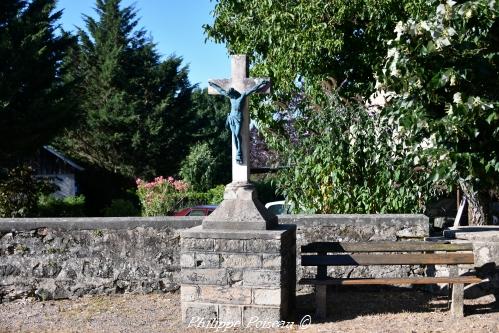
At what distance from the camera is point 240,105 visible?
629 cm

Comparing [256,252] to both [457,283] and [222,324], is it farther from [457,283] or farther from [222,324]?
[457,283]

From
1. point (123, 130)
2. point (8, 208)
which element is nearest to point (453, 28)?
point (8, 208)

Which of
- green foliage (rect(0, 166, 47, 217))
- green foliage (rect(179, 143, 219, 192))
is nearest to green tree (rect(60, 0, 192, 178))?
green foliage (rect(179, 143, 219, 192))

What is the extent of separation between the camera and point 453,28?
5.84 meters

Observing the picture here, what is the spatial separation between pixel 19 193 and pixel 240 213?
9.11 m

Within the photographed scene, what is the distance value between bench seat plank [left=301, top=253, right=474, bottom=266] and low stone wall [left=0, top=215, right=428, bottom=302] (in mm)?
1189

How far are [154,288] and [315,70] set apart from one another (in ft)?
20.9

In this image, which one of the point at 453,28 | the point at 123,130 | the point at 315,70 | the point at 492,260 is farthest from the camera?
the point at 123,130

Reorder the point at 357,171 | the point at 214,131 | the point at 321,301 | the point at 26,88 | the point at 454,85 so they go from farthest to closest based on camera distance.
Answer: the point at 214,131
the point at 26,88
the point at 357,171
the point at 321,301
the point at 454,85

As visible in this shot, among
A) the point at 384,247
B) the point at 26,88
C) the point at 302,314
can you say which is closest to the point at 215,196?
the point at 26,88

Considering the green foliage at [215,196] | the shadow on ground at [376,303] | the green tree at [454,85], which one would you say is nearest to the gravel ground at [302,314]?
the shadow on ground at [376,303]

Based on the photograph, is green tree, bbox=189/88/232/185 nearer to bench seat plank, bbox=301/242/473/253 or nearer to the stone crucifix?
the stone crucifix

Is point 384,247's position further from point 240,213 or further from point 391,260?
point 240,213

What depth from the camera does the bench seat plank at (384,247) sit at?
639 centimetres
